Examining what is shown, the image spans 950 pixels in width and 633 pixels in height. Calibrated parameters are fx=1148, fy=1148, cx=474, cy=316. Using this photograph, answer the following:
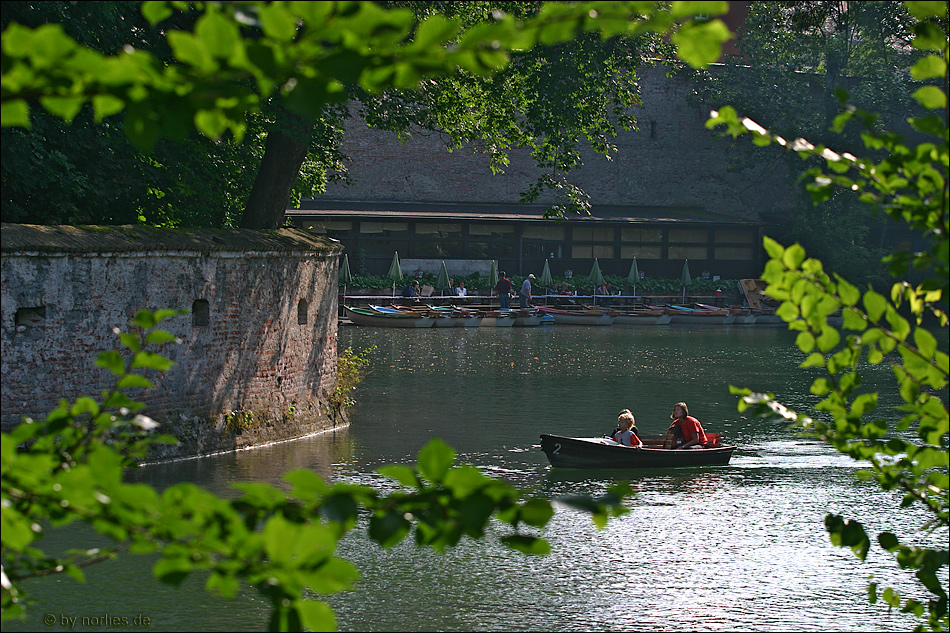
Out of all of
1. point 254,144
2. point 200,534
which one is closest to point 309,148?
point 254,144

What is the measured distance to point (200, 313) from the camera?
15.5 metres

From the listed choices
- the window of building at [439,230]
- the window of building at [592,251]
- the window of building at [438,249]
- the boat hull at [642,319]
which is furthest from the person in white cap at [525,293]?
the window of building at [592,251]

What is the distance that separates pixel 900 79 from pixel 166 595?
50.7 meters

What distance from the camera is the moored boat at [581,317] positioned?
44.8 meters

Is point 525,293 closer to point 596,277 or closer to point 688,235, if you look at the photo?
point 596,277

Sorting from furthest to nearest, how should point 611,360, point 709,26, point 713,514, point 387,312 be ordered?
point 387,312 → point 611,360 → point 713,514 → point 709,26

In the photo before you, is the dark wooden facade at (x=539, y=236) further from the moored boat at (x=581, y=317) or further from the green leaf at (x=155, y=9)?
the green leaf at (x=155, y=9)

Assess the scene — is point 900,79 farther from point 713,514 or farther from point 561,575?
point 561,575

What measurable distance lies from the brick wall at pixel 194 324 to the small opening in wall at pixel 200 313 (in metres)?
0.02

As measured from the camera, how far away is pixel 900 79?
175 feet

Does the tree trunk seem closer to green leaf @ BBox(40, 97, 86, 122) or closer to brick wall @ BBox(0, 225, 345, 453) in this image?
brick wall @ BBox(0, 225, 345, 453)

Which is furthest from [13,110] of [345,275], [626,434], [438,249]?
[438,249]

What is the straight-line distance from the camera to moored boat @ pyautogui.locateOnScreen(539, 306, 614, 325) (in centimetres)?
4481

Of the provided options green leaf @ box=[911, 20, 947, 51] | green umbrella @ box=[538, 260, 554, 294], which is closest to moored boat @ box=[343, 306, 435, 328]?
green umbrella @ box=[538, 260, 554, 294]
